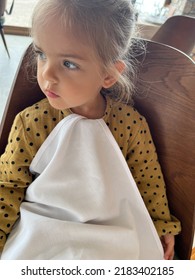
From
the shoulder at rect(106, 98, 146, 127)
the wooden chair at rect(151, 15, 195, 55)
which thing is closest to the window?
the wooden chair at rect(151, 15, 195, 55)

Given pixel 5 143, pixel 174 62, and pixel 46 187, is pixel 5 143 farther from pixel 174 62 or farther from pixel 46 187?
pixel 174 62

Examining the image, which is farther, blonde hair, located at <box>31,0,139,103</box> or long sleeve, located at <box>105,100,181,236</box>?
long sleeve, located at <box>105,100,181,236</box>

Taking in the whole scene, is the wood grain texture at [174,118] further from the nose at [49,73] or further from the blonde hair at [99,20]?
the nose at [49,73]

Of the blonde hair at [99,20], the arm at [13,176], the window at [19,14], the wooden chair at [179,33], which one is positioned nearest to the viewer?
the blonde hair at [99,20]

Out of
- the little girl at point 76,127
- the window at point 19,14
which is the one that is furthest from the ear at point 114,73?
the window at point 19,14

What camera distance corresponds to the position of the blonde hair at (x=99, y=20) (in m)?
0.48

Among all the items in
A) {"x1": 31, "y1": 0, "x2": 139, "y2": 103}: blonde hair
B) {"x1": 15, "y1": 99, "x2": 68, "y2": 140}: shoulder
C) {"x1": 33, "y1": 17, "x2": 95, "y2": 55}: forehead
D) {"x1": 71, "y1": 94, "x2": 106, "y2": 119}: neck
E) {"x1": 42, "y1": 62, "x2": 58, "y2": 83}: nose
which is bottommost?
{"x1": 15, "y1": 99, "x2": 68, "y2": 140}: shoulder


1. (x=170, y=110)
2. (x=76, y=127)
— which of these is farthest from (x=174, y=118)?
(x=76, y=127)

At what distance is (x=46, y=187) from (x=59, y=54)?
28 centimetres

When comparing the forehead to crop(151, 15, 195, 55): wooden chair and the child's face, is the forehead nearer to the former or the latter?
the child's face

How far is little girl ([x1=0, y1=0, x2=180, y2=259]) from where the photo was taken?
1.63ft

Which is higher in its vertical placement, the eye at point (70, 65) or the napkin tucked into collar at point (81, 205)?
the eye at point (70, 65)

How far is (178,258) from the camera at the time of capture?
0.72 m

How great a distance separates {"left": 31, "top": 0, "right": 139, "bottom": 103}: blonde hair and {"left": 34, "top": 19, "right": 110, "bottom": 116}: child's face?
17 millimetres
